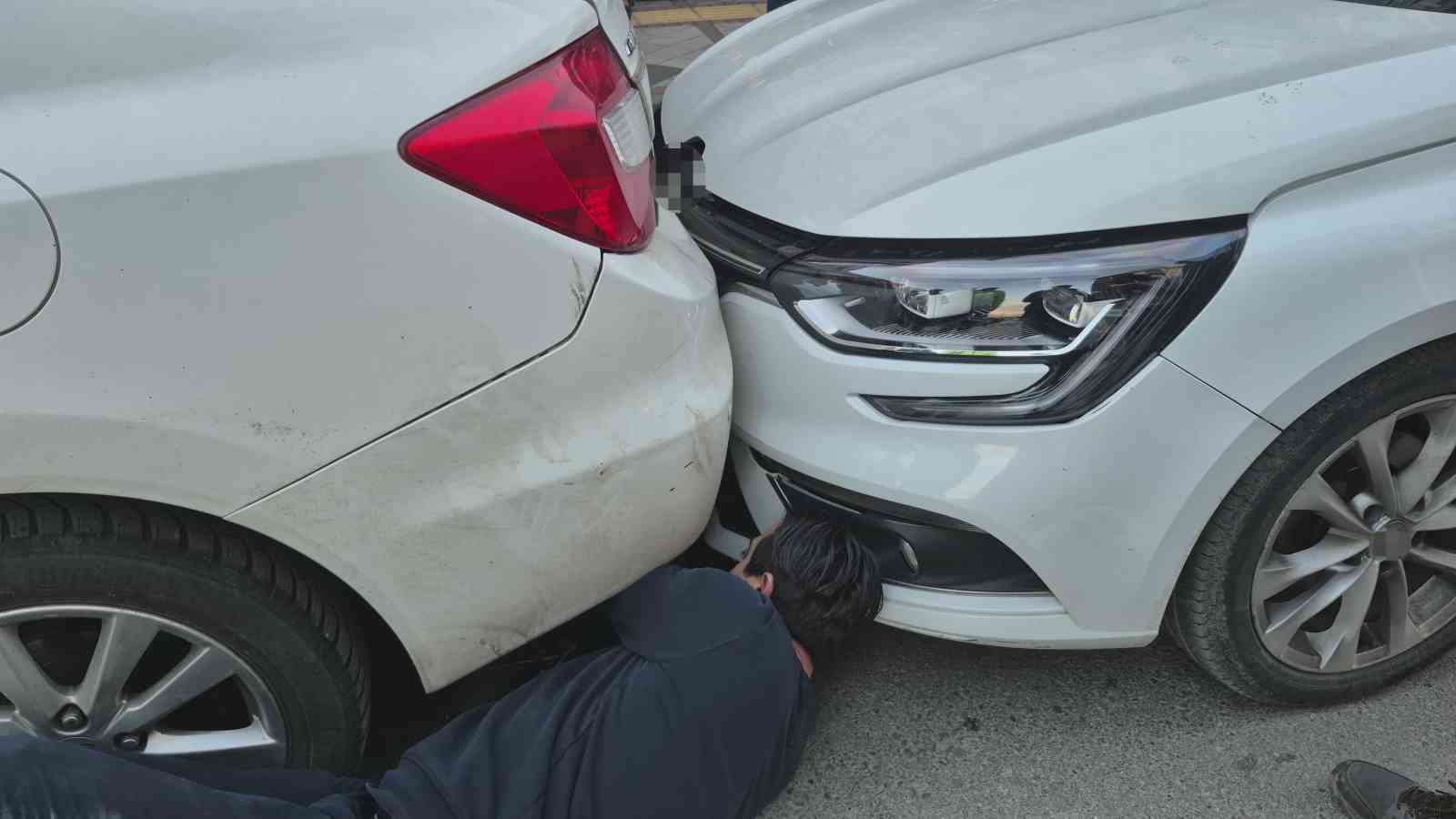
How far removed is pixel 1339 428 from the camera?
1.81 metres

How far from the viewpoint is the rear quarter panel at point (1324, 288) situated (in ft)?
5.53

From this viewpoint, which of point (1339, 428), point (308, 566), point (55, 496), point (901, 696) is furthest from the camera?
point (901, 696)

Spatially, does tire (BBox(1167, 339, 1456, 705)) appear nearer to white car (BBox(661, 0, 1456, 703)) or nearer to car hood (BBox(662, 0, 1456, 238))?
white car (BBox(661, 0, 1456, 703))

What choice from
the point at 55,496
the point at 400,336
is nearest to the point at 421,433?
the point at 400,336

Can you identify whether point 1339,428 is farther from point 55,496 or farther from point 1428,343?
point 55,496

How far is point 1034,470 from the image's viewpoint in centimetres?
175

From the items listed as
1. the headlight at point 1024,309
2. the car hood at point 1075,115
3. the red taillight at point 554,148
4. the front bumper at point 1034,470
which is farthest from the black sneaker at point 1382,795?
the red taillight at point 554,148

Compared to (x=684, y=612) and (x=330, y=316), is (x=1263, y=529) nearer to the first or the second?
(x=684, y=612)

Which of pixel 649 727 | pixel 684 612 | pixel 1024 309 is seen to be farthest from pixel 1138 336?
pixel 649 727

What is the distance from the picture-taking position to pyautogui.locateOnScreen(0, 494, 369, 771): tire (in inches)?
58.1

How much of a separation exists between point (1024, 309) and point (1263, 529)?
1.83 ft

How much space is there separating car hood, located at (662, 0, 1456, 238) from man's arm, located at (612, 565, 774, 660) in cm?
63

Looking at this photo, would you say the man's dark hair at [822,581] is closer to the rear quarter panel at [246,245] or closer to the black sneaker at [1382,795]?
the rear quarter panel at [246,245]

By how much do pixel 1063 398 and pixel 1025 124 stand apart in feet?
1.56
